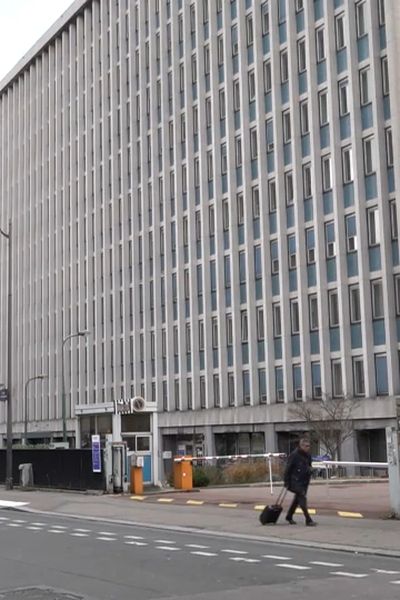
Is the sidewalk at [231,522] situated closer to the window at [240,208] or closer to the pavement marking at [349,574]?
the pavement marking at [349,574]

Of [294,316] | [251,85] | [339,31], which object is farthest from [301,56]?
[294,316]

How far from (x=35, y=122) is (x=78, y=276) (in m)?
20.0

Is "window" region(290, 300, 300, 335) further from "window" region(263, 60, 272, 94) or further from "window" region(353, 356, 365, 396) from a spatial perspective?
"window" region(263, 60, 272, 94)

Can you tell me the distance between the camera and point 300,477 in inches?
706

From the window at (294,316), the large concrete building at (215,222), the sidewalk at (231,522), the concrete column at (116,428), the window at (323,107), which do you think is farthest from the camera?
the window at (294,316)

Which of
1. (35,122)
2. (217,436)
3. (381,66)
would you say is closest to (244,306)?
(217,436)

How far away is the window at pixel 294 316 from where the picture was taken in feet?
168

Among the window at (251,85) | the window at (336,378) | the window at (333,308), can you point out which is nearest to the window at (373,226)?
the window at (333,308)

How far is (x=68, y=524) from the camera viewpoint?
67.5ft

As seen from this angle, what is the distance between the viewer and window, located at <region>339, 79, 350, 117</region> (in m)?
48.6

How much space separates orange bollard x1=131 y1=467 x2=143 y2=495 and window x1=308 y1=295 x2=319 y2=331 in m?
23.2

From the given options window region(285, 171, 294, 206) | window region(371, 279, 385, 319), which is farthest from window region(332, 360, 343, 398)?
window region(285, 171, 294, 206)

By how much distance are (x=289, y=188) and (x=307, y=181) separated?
5.11 feet

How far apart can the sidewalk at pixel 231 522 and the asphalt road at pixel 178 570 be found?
0.67 metres
